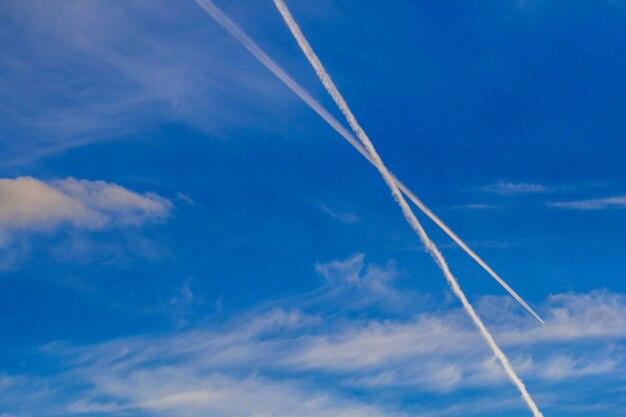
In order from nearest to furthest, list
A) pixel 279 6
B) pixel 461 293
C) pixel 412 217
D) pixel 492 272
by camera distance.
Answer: pixel 279 6
pixel 492 272
pixel 412 217
pixel 461 293

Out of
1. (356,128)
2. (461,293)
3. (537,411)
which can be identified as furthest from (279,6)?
(537,411)

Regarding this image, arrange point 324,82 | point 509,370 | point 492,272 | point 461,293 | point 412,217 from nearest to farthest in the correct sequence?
point 324,82 < point 492,272 < point 412,217 < point 461,293 < point 509,370

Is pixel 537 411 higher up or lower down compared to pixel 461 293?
lower down

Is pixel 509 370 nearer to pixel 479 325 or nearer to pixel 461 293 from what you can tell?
pixel 479 325

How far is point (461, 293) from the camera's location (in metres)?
103

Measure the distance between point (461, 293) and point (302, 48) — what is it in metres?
44.4

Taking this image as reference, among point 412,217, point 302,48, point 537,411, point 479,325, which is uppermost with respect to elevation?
point 302,48

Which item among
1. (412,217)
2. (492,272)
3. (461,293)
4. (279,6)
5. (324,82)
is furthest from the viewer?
(461,293)

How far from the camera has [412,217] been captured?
315 feet

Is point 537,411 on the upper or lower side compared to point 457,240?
lower

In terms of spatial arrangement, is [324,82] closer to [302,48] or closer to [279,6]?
[302,48]

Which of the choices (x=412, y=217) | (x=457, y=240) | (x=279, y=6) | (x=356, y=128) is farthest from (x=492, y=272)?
(x=279, y=6)

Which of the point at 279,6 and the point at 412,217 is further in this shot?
the point at 412,217

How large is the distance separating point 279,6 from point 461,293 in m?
49.9
